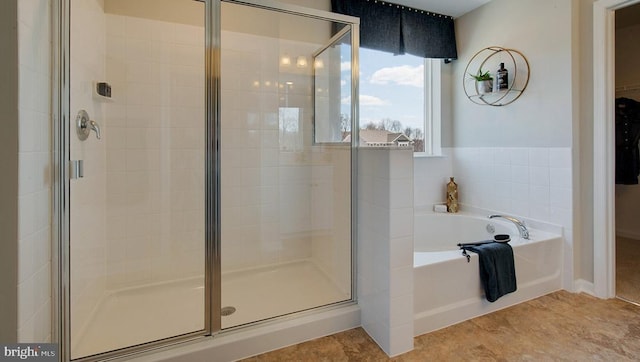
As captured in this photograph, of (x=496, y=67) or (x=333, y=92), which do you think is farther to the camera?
(x=496, y=67)

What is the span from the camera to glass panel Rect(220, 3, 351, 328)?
2.34m

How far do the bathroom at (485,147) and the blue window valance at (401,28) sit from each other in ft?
0.50

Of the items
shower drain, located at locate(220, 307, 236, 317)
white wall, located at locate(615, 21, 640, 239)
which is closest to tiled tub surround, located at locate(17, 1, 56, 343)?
shower drain, located at locate(220, 307, 236, 317)

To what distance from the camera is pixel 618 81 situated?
373 centimetres

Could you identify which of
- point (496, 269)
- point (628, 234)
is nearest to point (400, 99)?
point (496, 269)

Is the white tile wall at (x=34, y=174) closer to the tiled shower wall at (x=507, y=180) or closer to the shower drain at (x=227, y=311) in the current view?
the shower drain at (x=227, y=311)

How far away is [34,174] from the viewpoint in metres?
1.18

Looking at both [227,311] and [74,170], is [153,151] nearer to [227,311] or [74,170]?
[74,170]

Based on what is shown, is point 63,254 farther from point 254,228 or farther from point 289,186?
point 289,186

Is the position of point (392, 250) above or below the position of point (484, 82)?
below

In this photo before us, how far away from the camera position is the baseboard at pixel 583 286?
7.48 ft

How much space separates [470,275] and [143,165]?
7.66ft

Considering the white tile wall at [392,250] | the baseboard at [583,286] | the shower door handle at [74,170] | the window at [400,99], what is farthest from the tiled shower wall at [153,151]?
the baseboard at [583,286]
